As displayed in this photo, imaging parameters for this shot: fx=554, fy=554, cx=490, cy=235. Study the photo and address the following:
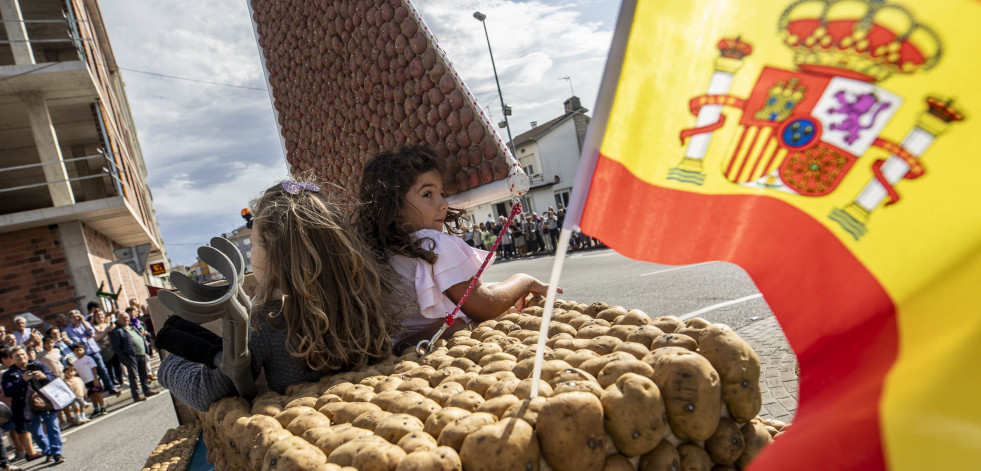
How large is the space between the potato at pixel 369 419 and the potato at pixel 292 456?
0.11 metres

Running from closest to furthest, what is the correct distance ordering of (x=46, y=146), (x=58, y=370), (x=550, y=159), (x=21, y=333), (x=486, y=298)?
(x=486, y=298) → (x=58, y=370) → (x=21, y=333) → (x=46, y=146) → (x=550, y=159)

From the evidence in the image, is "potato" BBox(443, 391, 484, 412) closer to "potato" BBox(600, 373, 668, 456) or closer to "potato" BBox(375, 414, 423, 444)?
"potato" BBox(375, 414, 423, 444)

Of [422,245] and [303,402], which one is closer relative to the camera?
[303,402]

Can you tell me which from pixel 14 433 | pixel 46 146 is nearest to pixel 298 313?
pixel 14 433

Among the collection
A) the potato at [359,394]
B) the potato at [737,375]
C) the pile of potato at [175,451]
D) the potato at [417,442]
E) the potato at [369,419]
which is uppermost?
the potato at [359,394]

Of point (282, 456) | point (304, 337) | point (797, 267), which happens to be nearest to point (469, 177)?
point (304, 337)

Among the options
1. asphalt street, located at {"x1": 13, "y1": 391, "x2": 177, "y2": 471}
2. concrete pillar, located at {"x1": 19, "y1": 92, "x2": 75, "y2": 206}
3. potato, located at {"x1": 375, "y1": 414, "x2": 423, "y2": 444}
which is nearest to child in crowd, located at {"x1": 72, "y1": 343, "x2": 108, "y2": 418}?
asphalt street, located at {"x1": 13, "y1": 391, "x2": 177, "y2": 471}

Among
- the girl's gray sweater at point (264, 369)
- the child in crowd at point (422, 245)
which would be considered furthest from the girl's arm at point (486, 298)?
the girl's gray sweater at point (264, 369)

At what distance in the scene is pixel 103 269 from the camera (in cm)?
1107

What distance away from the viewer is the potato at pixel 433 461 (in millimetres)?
867

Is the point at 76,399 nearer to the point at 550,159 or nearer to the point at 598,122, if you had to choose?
the point at 598,122

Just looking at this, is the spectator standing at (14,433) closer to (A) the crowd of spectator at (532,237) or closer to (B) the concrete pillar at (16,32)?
(B) the concrete pillar at (16,32)

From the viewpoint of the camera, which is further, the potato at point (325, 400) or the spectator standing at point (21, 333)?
the spectator standing at point (21, 333)

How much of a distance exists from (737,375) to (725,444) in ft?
0.43
